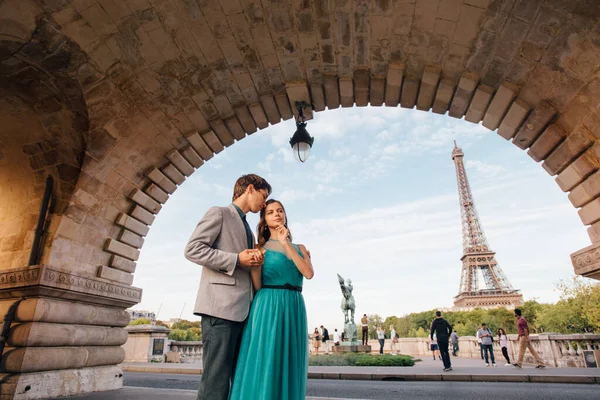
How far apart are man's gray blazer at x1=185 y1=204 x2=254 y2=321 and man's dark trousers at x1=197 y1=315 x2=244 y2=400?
0.08 meters

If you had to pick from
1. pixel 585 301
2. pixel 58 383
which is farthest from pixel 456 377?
pixel 585 301


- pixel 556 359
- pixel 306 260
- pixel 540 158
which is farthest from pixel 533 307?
pixel 306 260

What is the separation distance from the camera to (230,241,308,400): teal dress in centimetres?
230

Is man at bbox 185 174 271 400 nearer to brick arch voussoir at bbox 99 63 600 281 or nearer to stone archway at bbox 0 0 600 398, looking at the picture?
stone archway at bbox 0 0 600 398

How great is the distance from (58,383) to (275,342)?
4532 mm

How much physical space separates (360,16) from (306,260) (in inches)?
163

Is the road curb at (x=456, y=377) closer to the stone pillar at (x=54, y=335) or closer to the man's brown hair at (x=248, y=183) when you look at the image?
the stone pillar at (x=54, y=335)

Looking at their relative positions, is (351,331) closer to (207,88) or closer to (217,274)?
(207,88)

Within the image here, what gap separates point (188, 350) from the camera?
695 inches

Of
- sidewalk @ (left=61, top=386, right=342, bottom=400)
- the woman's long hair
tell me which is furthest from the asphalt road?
the woman's long hair

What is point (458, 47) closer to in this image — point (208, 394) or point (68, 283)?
point (208, 394)

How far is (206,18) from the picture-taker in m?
5.29

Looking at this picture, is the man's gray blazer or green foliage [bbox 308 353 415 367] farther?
green foliage [bbox 308 353 415 367]

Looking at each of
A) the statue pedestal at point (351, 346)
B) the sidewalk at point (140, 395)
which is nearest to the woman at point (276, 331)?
the sidewalk at point (140, 395)
